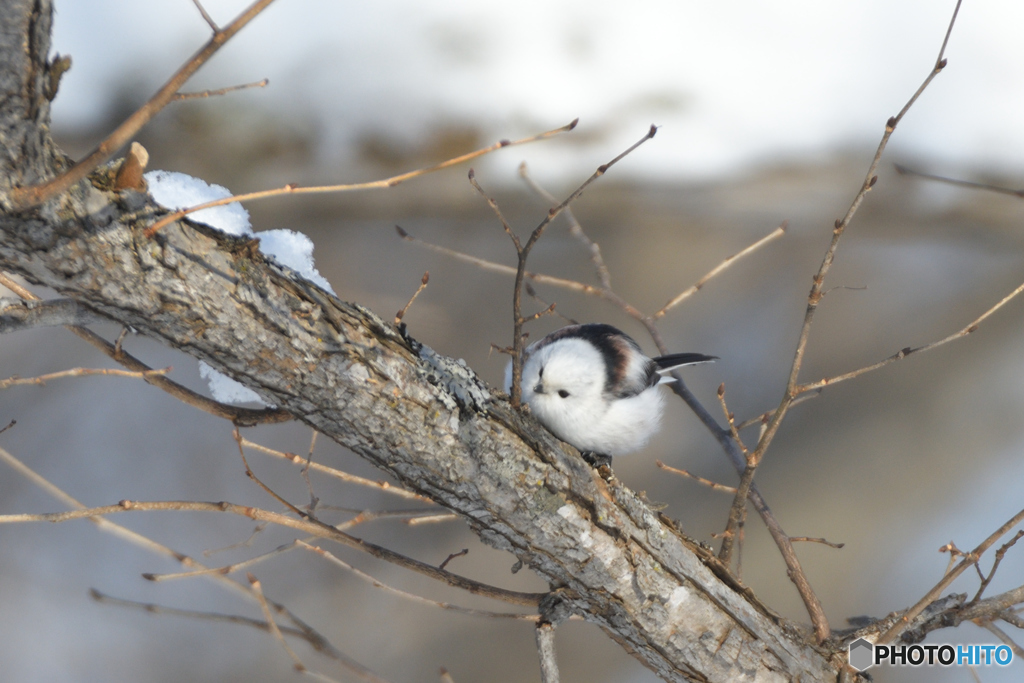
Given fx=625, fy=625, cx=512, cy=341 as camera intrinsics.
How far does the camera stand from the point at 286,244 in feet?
2.47

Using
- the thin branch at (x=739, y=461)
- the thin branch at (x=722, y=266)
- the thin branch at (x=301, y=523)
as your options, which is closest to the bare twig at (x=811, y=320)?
the thin branch at (x=739, y=461)

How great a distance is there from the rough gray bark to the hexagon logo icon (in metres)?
0.03

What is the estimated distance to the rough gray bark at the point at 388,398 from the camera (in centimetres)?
52

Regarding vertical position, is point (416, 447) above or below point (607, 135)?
below

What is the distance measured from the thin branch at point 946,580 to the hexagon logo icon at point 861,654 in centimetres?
2

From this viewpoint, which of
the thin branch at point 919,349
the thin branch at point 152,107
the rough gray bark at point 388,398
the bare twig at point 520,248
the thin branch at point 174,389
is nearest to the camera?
the thin branch at point 152,107

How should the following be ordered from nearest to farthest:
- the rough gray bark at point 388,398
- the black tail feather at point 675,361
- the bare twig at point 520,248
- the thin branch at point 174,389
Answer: the rough gray bark at point 388,398, the bare twig at point 520,248, the thin branch at point 174,389, the black tail feather at point 675,361

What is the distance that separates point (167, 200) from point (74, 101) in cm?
168

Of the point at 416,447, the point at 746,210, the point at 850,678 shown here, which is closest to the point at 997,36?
the point at 746,210

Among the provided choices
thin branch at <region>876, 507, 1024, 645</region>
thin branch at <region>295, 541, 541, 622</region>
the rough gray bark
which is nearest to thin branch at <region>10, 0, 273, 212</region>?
the rough gray bark

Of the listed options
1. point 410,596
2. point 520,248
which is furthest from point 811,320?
point 410,596

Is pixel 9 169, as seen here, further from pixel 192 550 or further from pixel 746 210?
pixel 746 210

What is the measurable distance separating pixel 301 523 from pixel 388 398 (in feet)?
0.93

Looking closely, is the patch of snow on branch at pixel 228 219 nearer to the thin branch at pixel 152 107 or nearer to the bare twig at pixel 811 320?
the thin branch at pixel 152 107
